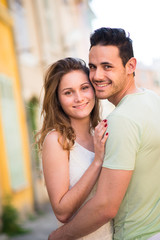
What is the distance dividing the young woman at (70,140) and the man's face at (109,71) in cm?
28

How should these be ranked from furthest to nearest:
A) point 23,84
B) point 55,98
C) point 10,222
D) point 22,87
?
point 23,84
point 22,87
point 10,222
point 55,98

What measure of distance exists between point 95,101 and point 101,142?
3.13ft

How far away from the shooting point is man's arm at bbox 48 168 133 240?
210 cm

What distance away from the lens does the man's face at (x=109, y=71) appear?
2396 mm

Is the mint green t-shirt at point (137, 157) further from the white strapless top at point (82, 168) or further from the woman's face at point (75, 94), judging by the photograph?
the woman's face at point (75, 94)

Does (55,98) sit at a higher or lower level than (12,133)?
higher

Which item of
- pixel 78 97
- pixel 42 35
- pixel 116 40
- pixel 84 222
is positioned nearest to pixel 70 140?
pixel 78 97

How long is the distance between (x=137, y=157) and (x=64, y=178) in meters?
0.52

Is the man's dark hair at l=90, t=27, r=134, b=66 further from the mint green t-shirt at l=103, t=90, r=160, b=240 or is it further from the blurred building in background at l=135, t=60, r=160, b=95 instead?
the blurred building in background at l=135, t=60, r=160, b=95

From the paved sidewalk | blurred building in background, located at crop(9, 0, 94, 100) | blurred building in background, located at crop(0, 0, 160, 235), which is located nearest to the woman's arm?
blurred building in background, located at crop(0, 0, 160, 235)

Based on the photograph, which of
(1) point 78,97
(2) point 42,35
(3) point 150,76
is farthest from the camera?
(3) point 150,76

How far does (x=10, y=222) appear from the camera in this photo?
23.5ft

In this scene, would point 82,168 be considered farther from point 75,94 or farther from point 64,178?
point 75,94

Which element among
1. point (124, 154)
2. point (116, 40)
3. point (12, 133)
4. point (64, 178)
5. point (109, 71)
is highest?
point (116, 40)
